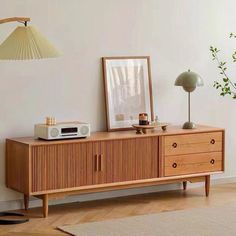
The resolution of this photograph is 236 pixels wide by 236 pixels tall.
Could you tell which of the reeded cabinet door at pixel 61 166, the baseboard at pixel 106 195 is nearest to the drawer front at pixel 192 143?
the baseboard at pixel 106 195

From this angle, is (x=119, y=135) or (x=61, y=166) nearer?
(x=61, y=166)

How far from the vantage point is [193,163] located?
6.79m

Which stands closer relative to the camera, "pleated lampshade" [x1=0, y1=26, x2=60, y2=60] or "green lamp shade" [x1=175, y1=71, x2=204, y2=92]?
"pleated lampshade" [x1=0, y1=26, x2=60, y2=60]

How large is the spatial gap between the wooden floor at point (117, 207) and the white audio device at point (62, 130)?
67 centimetres

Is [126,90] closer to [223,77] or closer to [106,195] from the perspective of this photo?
[106,195]

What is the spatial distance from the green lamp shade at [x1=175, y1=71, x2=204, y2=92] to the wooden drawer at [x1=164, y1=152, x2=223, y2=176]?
654 mm

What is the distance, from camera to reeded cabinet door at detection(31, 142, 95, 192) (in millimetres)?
5949

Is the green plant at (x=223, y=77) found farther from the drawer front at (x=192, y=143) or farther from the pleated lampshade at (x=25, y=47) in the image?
the pleated lampshade at (x=25, y=47)

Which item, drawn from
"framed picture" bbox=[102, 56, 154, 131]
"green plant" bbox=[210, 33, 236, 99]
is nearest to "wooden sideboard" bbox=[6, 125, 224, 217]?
"framed picture" bbox=[102, 56, 154, 131]

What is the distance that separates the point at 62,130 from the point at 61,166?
1.01 feet

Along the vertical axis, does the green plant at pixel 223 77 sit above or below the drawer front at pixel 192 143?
above

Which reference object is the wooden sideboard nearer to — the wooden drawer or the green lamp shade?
the wooden drawer

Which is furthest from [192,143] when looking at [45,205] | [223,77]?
[45,205]

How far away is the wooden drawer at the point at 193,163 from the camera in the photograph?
6.67 m
